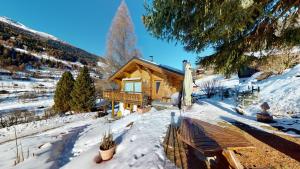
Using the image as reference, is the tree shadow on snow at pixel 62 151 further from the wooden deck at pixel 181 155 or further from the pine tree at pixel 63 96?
the pine tree at pixel 63 96

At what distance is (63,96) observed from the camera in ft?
62.8

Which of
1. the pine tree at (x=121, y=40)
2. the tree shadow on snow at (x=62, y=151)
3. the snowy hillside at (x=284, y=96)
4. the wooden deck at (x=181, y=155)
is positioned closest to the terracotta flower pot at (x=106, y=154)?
the wooden deck at (x=181, y=155)

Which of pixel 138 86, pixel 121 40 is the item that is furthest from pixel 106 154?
pixel 121 40

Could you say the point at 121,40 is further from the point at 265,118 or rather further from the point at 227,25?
the point at 227,25

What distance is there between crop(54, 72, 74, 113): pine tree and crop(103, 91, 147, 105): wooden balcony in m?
5.85

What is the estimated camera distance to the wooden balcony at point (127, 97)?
41.9ft

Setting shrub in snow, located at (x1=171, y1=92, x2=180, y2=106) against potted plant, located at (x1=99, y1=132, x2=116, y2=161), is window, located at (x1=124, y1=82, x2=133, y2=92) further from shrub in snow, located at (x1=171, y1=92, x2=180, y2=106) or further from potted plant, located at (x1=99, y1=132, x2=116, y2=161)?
potted plant, located at (x1=99, y1=132, x2=116, y2=161)

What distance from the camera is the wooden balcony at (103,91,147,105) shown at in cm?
1277

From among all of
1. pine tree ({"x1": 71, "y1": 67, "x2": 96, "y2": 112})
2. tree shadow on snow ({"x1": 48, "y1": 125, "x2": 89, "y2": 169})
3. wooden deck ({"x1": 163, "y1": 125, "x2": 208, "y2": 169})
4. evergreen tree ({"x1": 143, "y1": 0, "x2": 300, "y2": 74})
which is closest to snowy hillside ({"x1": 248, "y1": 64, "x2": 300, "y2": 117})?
evergreen tree ({"x1": 143, "y1": 0, "x2": 300, "y2": 74})

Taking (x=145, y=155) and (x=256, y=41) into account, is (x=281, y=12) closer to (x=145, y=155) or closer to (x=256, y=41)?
(x=256, y=41)

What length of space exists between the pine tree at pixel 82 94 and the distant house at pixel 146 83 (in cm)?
294

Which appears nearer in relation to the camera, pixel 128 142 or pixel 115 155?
pixel 115 155

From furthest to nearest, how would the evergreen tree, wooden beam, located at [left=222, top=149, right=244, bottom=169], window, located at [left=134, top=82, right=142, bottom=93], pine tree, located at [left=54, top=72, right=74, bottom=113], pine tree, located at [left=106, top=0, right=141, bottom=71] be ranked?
pine tree, located at [left=106, top=0, right=141, bottom=71], pine tree, located at [left=54, top=72, right=74, bottom=113], window, located at [left=134, top=82, right=142, bottom=93], the evergreen tree, wooden beam, located at [left=222, top=149, right=244, bottom=169]

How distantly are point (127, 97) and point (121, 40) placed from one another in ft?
32.5
